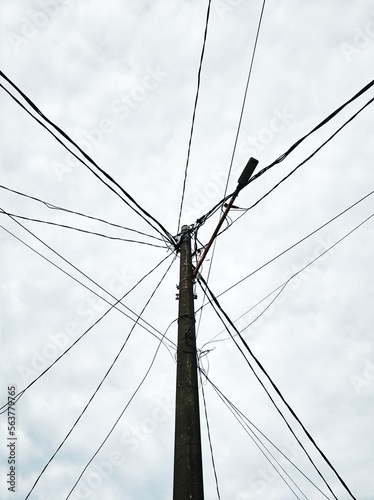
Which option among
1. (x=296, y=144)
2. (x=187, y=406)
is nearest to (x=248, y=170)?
(x=296, y=144)

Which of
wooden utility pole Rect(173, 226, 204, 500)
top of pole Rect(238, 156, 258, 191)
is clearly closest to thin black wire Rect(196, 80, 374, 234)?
top of pole Rect(238, 156, 258, 191)

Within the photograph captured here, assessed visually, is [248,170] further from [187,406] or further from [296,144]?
[187,406]

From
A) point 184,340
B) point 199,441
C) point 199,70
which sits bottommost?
point 199,441

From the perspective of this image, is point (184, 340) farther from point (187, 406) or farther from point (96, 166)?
point (96, 166)

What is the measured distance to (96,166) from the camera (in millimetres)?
4879

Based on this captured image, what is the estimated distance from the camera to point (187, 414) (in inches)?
135

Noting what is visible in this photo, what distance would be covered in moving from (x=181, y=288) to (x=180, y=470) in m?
2.19

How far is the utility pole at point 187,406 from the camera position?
302cm

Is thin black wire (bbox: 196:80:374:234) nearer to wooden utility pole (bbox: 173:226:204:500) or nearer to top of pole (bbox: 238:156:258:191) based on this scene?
top of pole (bbox: 238:156:258:191)

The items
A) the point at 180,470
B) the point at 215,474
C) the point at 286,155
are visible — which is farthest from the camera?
the point at 215,474

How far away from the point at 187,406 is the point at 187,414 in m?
0.08

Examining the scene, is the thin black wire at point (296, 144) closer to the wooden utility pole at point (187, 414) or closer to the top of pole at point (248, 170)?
the top of pole at point (248, 170)

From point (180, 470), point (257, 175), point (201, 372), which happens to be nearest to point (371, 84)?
point (257, 175)

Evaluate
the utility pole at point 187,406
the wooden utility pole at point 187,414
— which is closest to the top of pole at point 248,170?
the utility pole at point 187,406
